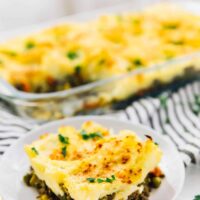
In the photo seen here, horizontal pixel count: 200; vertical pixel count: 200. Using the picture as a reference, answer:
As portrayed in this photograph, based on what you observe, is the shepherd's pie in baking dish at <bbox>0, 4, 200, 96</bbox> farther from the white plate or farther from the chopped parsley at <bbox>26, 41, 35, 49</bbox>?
the white plate

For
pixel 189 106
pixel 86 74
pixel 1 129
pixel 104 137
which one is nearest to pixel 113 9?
pixel 86 74

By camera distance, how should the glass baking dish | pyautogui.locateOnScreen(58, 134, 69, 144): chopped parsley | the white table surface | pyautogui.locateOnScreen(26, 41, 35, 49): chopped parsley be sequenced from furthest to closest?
Result: 1. the white table surface
2. pyautogui.locateOnScreen(26, 41, 35, 49): chopped parsley
3. the glass baking dish
4. pyautogui.locateOnScreen(58, 134, 69, 144): chopped parsley

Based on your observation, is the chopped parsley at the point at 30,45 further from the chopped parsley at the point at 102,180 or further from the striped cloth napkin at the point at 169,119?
the chopped parsley at the point at 102,180

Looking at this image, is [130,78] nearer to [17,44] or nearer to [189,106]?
[189,106]

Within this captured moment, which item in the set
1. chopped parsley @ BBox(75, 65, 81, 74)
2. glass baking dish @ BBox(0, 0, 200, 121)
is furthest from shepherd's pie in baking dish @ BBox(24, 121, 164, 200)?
chopped parsley @ BBox(75, 65, 81, 74)

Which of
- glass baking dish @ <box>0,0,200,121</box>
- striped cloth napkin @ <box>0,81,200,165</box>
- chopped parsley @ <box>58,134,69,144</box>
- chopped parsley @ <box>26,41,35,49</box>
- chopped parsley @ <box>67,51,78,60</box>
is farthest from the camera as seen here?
chopped parsley @ <box>26,41,35,49</box>

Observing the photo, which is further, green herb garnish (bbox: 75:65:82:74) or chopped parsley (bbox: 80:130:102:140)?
green herb garnish (bbox: 75:65:82:74)
